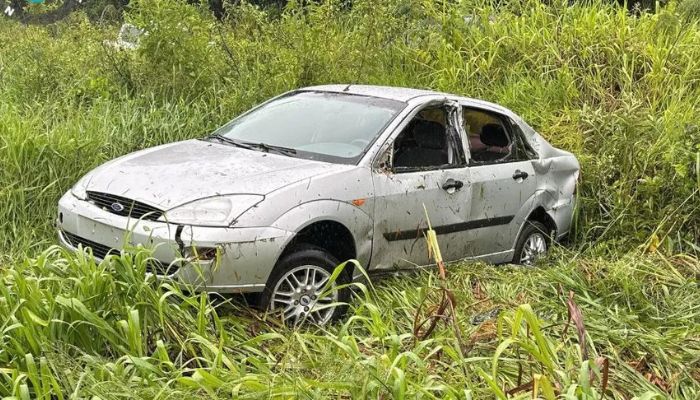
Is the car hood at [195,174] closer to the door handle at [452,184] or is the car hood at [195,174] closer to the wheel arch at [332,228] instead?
the wheel arch at [332,228]

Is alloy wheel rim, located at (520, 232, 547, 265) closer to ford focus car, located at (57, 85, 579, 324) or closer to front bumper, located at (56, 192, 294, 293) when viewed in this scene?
ford focus car, located at (57, 85, 579, 324)

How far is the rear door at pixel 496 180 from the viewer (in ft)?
18.0

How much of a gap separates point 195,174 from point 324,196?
2.59ft

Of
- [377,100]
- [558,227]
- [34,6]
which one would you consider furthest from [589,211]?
[34,6]

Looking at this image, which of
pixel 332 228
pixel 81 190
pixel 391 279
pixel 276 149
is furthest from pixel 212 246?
pixel 391 279

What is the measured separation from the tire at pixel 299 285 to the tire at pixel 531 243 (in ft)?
6.66

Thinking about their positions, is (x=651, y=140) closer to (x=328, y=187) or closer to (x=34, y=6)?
(x=328, y=187)

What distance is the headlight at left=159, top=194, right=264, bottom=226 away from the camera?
13.4 feet

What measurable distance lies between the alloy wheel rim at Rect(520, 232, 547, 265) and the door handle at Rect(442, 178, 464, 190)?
1076mm

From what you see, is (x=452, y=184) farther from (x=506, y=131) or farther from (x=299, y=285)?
(x=299, y=285)

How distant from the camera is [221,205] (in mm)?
4172

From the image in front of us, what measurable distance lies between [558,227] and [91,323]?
4.36 meters

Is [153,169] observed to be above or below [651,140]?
above

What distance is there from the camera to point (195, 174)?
14.8 ft
